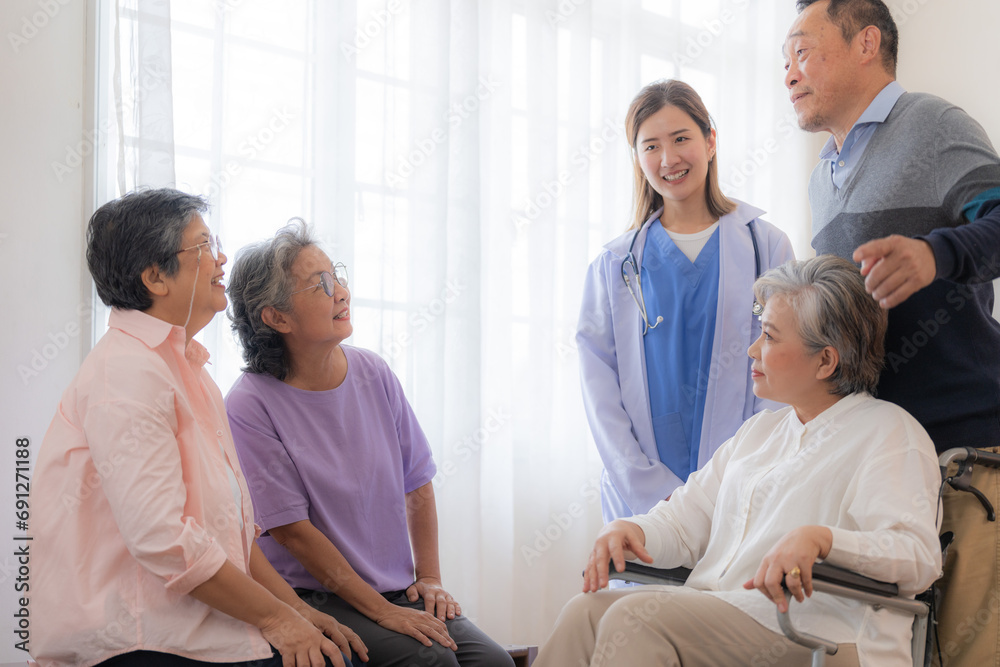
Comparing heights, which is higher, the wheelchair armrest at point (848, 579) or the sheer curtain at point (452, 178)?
the sheer curtain at point (452, 178)

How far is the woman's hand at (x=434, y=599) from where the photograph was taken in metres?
1.85

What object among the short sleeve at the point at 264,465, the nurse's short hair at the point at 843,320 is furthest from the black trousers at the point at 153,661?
the nurse's short hair at the point at 843,320

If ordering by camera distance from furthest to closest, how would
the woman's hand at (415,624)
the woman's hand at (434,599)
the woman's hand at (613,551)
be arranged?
1. the woman's hand at (434,599)
2. the woman's hand at (415,624)
3. the woman's hand at (613,551)

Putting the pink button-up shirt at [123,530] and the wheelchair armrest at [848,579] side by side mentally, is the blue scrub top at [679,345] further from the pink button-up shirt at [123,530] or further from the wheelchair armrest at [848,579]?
the pink button-up shirt at [123,530]

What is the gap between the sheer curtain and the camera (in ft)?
7.72

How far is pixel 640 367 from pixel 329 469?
81cm

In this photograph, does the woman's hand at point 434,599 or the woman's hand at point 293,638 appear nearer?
the woman's hand at point 293,638

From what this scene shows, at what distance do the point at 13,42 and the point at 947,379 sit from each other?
7.51ft

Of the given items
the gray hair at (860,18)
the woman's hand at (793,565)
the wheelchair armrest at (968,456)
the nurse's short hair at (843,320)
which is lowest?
the woman's hand at (793,565)

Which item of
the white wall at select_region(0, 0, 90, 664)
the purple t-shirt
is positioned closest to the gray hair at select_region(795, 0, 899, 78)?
the purple t-shirt

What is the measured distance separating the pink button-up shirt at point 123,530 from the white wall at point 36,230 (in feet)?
2.60

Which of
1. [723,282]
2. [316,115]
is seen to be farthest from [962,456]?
[316,115]

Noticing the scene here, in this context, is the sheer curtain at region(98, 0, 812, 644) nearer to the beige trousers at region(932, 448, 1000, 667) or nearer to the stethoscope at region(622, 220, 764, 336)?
the stethoscope at region(622, 220, 764, 336)

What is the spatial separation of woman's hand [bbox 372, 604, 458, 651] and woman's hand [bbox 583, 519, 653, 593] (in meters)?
0.40
